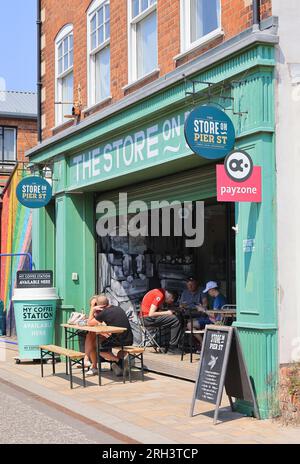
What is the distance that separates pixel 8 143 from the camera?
31.0m

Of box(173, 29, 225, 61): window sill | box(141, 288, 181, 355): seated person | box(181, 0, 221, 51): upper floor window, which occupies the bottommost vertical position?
box(141, 288, 181, 355): seated person

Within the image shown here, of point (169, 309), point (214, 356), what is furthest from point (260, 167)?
point (169, 309)

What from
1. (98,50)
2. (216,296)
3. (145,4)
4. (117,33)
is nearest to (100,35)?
(98,50)

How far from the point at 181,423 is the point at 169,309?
511cm

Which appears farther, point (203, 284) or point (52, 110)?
point (52, 110)

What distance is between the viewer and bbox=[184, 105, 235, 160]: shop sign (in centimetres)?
833

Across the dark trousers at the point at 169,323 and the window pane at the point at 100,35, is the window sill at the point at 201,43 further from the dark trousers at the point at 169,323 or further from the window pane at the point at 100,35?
Result: the dark trousers at the point at 169,323

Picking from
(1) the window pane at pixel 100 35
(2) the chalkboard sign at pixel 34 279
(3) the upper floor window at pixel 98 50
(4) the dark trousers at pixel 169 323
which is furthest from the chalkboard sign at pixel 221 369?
(1) the window pane at pixel 100 35

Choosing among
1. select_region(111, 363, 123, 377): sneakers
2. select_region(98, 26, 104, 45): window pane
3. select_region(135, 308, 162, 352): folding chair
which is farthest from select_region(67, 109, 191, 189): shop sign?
select_region(111, 363, 123, 377): sneakers

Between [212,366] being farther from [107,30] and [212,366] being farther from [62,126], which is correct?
[62,126]

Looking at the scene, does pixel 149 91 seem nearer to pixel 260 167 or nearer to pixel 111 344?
pixel 260 167

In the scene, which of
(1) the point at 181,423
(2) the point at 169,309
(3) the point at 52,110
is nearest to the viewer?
(1) the point at 181,423

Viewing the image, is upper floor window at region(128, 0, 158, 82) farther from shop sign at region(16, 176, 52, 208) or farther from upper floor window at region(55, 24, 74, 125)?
shop sign at region(16, 176, 52, 208)

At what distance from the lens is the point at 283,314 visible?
26.7 feet
